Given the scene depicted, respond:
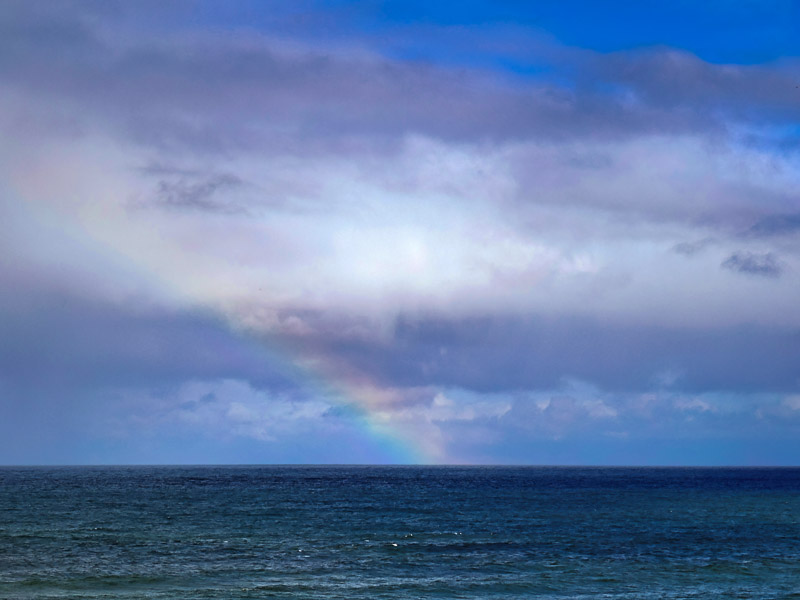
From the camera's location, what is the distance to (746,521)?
10819cm

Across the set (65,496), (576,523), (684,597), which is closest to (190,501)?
(65,496)

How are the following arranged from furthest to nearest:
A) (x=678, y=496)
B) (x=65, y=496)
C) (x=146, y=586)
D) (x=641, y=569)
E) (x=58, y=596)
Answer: (x=678, y=496) < (x=65, y=496) < (x=641, y=569) < (x=146, y=586) < (x=58, y=596)

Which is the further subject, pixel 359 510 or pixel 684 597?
pixel 359 510

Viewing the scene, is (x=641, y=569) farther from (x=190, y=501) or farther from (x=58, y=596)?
(x=190, y=501)

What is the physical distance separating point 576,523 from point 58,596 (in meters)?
67.1

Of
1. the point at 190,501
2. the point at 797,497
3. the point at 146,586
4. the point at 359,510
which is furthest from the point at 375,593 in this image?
the point at 797,497

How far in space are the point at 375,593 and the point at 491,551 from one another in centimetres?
2205

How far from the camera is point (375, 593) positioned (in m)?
57.1

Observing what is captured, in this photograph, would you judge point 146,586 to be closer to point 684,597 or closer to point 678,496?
point 684,597

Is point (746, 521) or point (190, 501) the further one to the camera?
point (190, 501)

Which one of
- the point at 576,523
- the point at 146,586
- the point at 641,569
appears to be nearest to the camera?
the point at 146,586

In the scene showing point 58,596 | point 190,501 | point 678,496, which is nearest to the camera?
point 58,596

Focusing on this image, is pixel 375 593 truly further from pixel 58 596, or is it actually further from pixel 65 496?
pixel 65 496

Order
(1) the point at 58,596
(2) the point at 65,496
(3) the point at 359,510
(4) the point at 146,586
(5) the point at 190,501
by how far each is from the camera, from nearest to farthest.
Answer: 1. (1) the point at 58,596
2. (4) the point at 146,586
3. (3) the point at 359,510
4. (5) the point at 190,501
5. (2) the point at 65,496
